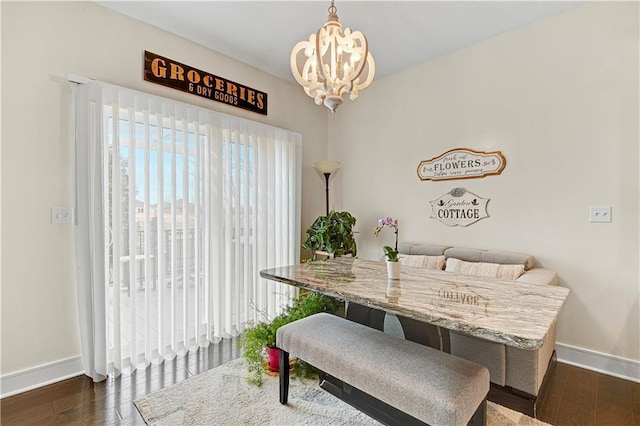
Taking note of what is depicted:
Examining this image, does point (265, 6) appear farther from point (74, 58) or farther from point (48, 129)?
point (48, 129)

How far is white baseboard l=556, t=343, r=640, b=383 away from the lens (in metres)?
2.21

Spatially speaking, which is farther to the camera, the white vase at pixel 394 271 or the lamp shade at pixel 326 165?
the lamp shade at pixel 326 165

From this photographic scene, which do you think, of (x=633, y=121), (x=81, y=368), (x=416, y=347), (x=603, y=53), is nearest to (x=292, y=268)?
(x=416, y=347)

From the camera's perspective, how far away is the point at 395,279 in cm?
163

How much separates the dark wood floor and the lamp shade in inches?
93.9

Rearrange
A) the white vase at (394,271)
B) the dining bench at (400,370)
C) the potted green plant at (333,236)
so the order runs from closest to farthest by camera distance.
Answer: the dining bench at (400,370), the white vase at (394,271), the potted green plant at (333,236)

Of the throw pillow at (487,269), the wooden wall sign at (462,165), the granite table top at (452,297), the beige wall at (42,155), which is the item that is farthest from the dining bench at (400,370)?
the wooden wall sign at (462,165)

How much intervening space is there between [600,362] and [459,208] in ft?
5.11

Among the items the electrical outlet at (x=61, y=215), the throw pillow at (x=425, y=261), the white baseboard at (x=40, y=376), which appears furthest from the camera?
the throw pillow at (x=425, y=261)

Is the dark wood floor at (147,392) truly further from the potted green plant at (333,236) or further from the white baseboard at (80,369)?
the potted green plant at (333,236)

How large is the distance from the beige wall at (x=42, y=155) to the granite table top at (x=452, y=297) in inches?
63.9

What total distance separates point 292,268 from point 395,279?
2.06 feet

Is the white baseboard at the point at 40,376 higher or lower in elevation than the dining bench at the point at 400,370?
lower

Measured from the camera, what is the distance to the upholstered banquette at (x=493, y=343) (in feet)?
5.90
